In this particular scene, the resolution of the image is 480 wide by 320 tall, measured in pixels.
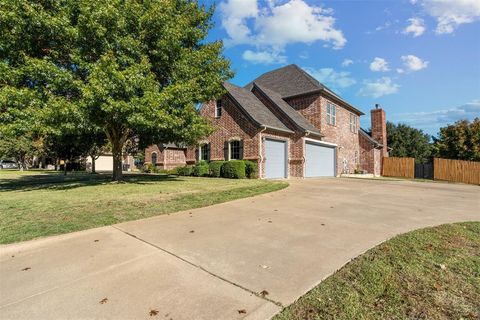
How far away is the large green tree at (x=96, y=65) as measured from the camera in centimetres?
977

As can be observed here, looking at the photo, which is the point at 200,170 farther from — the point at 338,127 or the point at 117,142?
the point at 338,127

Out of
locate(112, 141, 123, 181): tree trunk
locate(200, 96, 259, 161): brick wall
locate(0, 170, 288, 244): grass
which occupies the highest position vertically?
locate(200, 96, 259, 161): brick wall

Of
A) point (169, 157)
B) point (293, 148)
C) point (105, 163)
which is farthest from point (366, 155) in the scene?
point (105, 163)

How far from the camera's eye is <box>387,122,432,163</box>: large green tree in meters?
47.3

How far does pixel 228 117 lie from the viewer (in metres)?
18.7

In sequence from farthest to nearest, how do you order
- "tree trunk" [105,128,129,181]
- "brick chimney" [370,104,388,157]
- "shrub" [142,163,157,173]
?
"brick chimney" [370,104,388,157], "shrub" [142,163,157,173], "tree trunk" [105,128,129,181]

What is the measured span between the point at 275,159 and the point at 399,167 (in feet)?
50.5

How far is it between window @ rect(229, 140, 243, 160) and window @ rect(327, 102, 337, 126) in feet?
28.0

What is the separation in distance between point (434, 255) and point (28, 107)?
1259 cm

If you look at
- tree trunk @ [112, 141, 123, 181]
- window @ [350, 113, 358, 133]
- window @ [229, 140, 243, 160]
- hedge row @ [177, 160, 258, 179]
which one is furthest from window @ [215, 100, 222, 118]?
window @ [350, 113, 358, 133]

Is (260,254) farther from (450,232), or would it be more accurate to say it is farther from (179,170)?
(179,170)

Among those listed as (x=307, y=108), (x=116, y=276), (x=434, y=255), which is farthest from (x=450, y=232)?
(x=307, y=108)

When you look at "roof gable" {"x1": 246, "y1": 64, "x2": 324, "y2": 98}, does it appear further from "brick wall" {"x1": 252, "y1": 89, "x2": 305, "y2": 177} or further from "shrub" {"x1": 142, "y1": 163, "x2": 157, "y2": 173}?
"shrub" {"x1": 142, "y1": 163, "x2": 157, "y2": 173}

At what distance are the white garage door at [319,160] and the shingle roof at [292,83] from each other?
4400mm
